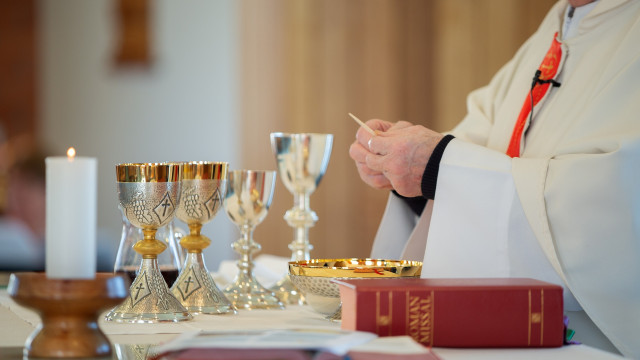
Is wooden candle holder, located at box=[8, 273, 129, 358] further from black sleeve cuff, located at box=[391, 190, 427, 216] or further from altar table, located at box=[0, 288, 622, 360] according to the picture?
black sleeve cuff, located at box=[391, 190, 427, 216]

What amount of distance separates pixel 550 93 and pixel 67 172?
1371 mm

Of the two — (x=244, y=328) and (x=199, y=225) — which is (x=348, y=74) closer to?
(x=199, y=225)

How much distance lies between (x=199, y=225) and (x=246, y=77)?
A: 13.8 feet

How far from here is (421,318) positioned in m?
1.08

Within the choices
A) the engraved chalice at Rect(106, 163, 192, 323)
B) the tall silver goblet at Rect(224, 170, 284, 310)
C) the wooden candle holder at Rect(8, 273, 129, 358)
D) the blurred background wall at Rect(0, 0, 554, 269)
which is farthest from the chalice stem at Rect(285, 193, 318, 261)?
the blurred background wall at Rect(0, 0, 554, 269)

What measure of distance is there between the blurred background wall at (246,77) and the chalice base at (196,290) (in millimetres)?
2953

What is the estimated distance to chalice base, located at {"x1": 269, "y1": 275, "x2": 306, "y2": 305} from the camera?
5.64 ft

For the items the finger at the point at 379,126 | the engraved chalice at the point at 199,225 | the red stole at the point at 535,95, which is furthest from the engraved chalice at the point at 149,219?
the red stole at the point at 535,95

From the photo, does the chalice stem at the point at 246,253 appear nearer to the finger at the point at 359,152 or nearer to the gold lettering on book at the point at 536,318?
the finger at the point at 359,152

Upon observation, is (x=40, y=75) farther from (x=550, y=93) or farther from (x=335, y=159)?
(x=550, y=93)

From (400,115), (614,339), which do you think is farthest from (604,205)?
(400,115)

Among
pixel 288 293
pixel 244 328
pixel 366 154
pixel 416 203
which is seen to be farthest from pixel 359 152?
pixel 244 328

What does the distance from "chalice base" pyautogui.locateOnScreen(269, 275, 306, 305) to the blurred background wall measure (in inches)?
107

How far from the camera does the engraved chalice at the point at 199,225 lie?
140cm
